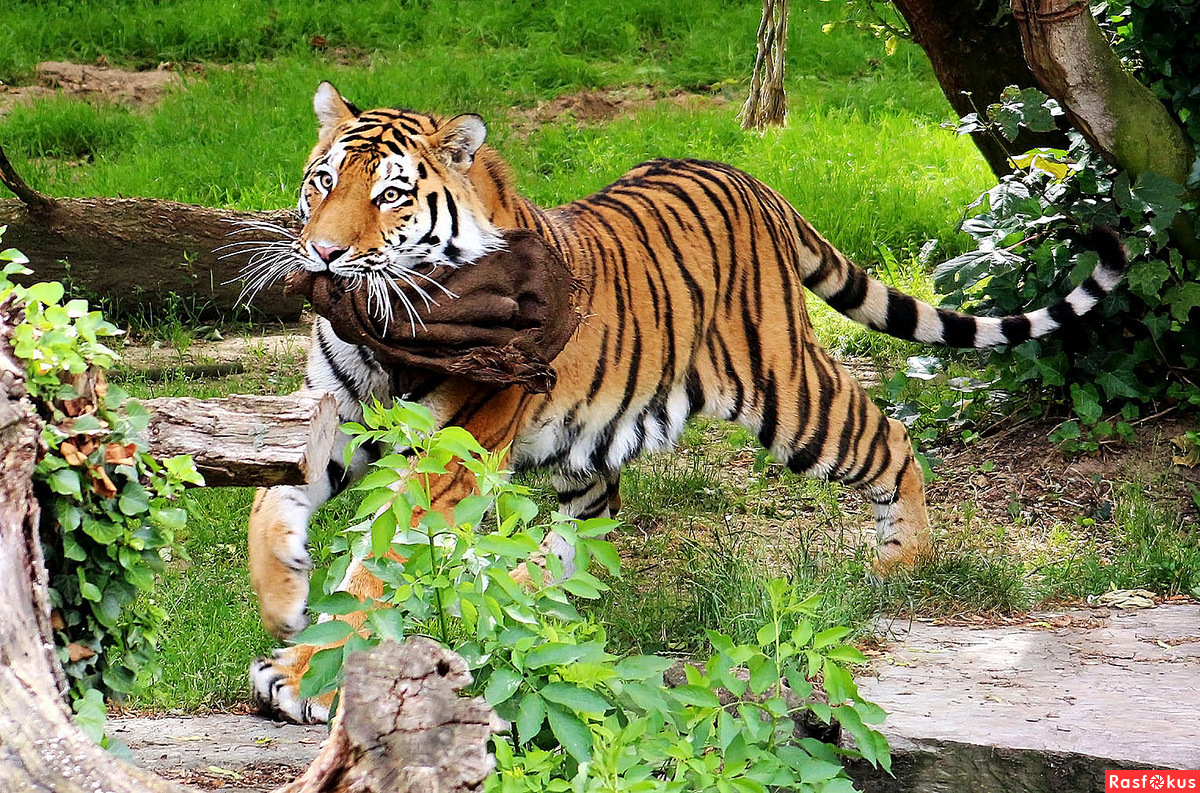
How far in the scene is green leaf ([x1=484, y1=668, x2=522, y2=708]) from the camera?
220cm

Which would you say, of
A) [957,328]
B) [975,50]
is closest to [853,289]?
[957,328]

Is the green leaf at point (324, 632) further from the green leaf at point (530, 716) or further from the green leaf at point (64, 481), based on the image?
the green leaf at point (64, 481)

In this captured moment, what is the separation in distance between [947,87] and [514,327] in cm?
289

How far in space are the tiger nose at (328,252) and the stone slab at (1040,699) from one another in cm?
180

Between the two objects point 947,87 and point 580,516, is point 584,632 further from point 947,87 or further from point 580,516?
point 947,87

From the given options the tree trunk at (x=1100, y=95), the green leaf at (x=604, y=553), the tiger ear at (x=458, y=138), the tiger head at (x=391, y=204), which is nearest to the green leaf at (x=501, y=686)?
the green leaf at (x=604, y=553)

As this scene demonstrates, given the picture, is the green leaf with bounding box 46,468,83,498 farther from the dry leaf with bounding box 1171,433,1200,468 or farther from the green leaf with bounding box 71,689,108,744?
the dry leaf with bounding box 1171,433,1200,468

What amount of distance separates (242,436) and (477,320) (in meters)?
1.19

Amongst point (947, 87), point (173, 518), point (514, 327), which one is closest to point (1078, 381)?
point (947, 87)

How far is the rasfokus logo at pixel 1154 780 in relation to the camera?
2.79m

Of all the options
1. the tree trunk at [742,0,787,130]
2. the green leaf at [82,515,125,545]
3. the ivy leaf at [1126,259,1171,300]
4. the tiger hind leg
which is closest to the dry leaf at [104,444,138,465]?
the green leaf at [82,515,125,545]

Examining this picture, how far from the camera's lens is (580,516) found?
499cm

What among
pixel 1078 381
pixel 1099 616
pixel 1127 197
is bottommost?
pixel 1099 616

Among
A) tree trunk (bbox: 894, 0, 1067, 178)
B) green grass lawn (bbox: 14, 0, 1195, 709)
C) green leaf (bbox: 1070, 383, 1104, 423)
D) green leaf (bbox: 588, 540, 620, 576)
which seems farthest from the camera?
tree trunk (bbox: 894, 0, 1067, 178)
